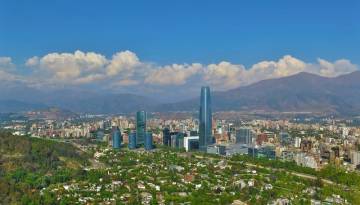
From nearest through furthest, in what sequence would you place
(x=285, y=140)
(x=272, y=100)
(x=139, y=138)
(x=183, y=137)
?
(x=183, y=137)
(x=139, y=138)
(x=285, y=140)
(x=272, y=100)

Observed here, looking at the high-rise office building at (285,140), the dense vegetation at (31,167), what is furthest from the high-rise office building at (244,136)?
the dense vegetation at (31,167)

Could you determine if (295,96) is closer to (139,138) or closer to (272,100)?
(272,100)

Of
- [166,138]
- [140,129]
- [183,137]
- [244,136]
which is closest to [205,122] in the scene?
[183,137]

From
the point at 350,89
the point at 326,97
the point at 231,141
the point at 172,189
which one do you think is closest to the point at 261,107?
the point at 326,97

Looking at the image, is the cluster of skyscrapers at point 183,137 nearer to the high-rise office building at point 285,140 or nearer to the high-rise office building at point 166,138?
the high-rise office building at point 166,138

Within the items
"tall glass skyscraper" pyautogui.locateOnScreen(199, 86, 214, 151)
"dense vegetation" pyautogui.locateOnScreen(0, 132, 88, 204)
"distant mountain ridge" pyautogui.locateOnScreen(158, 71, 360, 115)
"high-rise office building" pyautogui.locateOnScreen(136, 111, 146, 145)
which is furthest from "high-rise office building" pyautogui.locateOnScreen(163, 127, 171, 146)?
"distant mountain ridge" pyautogui.locateOnScreen(158, 71, 360, 115)

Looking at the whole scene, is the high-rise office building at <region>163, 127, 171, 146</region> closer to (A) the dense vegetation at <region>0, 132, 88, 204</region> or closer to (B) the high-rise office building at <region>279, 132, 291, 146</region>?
(A) the dense vegetation at <region>0, 132, 88, 204</region>

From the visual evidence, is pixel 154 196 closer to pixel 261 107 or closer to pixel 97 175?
pixel 97 175
